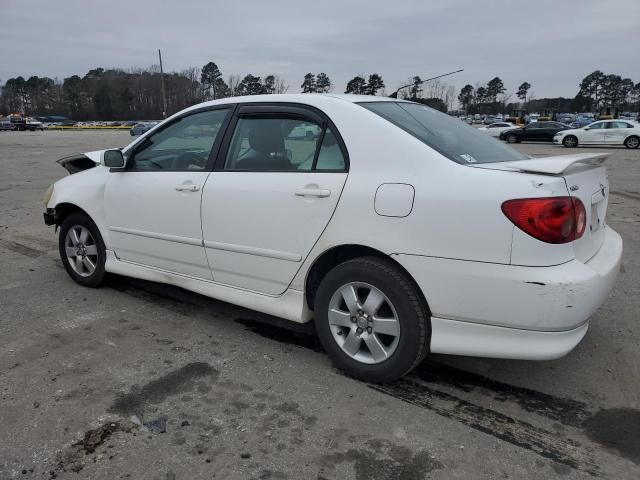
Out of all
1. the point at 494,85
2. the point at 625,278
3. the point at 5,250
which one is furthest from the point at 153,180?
the point at 494,85

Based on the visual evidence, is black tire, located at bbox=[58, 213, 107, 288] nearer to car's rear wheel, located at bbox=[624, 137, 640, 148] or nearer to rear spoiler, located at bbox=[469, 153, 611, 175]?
rear spoiler, located at bbox=[469, 153, 611, 175]

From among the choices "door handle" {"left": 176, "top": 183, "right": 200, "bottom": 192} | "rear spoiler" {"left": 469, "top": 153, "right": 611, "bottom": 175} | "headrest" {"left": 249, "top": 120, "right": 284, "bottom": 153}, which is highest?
"headrest" {"left": 249, "top": 120, "right": 284, "bottom": 153}

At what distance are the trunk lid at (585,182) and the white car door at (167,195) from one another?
1.92 metres

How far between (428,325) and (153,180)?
231cm

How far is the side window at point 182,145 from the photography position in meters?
3.67

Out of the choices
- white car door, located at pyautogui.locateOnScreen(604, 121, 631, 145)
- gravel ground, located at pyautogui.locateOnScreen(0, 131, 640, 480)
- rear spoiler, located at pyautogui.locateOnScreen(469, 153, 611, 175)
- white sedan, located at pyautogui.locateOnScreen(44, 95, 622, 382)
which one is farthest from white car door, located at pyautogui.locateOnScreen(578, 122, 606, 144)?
rear spoiler, located at pyautogui.locateOnScreen(469, 153, 611, 175)

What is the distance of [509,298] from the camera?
8.14 ft

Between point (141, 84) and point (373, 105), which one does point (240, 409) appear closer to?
point (373, 105)

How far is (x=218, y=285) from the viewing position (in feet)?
11.9

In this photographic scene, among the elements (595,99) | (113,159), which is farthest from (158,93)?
(113,159)

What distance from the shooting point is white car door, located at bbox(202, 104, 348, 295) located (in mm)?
3018

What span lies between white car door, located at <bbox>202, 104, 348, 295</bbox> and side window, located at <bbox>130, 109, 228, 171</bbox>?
204mm

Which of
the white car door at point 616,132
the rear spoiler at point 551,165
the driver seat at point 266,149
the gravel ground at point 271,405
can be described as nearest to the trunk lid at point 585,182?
the rear spoiler at point 551,165

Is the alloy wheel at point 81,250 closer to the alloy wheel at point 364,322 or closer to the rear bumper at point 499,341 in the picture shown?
the alloy wheel at point 364,322
